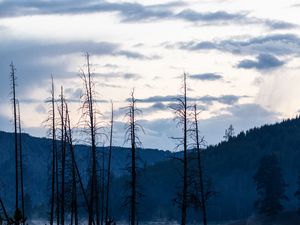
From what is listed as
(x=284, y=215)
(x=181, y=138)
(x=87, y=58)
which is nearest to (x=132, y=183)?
(x=181, y=138)

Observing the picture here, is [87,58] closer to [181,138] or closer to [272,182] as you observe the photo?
[181,138]

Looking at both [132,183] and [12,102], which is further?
[12,102]

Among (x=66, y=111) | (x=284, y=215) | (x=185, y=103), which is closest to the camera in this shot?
(x=185, y=103)

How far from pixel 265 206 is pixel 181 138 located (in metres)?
101

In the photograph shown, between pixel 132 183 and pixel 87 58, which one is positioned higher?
pixel 87 58

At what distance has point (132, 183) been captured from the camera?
61062 mm

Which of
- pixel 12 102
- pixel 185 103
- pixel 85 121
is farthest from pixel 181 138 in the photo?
pixel 12 102

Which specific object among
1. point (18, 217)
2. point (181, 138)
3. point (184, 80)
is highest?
point (184, 80)

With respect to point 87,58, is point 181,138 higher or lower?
lower

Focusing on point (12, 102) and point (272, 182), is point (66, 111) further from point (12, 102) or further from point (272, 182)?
point (272, 182)

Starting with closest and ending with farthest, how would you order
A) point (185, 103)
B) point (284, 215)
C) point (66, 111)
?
point (185, 103) < point (66, 111) < point (284, 215)

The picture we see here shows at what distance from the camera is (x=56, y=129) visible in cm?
6988

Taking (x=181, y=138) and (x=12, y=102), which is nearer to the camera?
(x=181, y=138)

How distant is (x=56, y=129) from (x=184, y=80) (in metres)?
14.6
